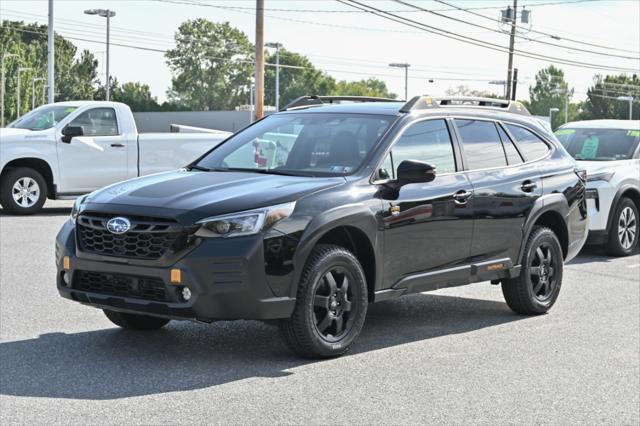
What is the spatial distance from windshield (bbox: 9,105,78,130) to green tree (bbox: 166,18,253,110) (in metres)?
132

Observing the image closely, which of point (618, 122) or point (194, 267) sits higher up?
point (618, 122)

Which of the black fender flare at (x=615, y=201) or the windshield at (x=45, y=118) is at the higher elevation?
the windshield at (x=45, y=118)

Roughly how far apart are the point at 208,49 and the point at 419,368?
146 m

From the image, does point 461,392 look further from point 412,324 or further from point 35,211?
point 35,211

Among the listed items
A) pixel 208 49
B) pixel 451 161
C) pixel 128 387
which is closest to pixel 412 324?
pixel 451 161

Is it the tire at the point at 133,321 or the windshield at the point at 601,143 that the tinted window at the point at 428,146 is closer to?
the tire at the point at 133,321

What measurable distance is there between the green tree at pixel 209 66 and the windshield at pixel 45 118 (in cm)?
13237

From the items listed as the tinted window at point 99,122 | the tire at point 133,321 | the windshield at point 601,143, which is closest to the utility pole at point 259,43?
the tinted window at point 99,122

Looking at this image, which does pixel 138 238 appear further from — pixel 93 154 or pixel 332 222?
pixel 93 154

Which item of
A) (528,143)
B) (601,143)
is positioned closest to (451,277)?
(528,143)

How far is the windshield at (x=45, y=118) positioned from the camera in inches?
719

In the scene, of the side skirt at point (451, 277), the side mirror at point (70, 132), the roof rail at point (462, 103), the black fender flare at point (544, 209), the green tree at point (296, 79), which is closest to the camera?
the side skirt at point (451, 277)

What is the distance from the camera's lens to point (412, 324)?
8.68m

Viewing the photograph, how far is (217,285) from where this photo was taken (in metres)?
6.57
